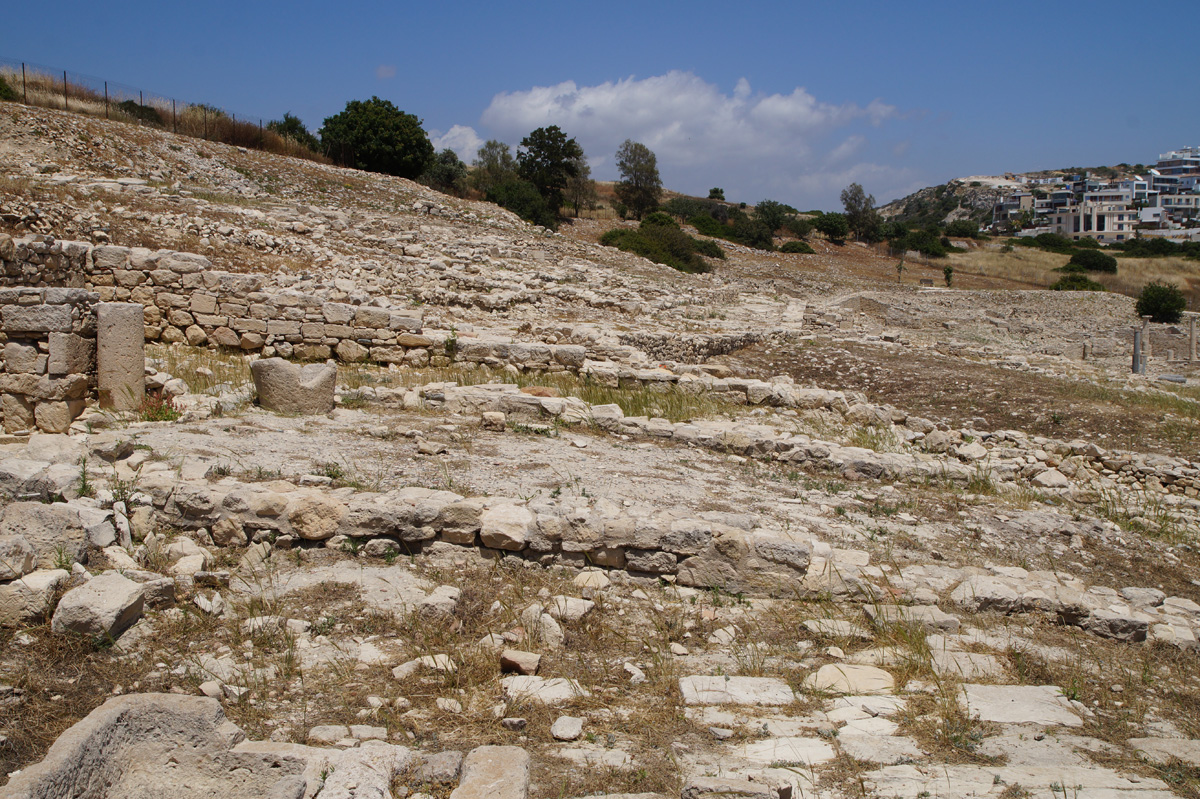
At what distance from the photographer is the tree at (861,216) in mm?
57750

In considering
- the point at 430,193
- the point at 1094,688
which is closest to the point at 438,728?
the point at 1094,688

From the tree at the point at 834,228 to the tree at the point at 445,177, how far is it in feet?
91.6

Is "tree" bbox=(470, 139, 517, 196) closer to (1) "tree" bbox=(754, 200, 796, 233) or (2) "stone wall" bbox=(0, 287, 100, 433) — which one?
(1) "tree" bbox=(754, 200, 796, 233)

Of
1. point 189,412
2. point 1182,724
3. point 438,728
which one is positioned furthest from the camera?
point 189,412

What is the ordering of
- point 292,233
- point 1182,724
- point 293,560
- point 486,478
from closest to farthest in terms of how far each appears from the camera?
point 1182,724 < point 293,560 < point 486,478 < point 292,233

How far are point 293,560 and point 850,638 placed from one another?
11.1 feet

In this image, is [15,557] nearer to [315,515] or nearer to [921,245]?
[315,515]

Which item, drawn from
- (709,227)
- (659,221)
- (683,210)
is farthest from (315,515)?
(683,210)

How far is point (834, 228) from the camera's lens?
56.7 meters

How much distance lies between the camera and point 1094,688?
3916mm

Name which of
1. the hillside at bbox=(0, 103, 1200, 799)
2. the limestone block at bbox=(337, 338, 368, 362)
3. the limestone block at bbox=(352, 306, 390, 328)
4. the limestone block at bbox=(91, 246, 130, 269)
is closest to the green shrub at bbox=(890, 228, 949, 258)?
the hillside at bbox=(0, 103, 1200, 799)

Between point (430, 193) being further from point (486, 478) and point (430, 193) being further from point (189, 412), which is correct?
point (486, 478)

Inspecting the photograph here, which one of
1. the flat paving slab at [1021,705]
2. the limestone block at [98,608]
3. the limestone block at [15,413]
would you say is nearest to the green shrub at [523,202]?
the limestone block at [15,413]

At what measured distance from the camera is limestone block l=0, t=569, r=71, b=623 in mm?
3410
